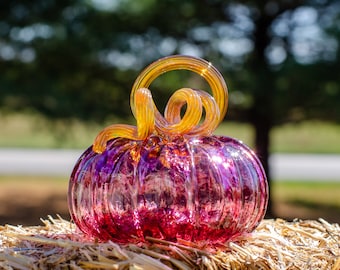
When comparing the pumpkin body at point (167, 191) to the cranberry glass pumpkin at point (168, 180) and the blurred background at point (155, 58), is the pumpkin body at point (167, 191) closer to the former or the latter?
the cranberry glass pumpkin at point (168, 180)

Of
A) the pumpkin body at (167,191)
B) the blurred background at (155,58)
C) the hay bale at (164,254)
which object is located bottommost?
the hay bale at (164,254)

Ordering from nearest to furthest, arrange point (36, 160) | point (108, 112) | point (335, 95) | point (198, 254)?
point (198, 254), point (335, 95), point (108, 112), point (36, 160)

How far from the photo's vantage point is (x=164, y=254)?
1.56 m

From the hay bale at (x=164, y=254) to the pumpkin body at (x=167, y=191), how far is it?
55 millimetres

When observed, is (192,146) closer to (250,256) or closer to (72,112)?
(250,256)

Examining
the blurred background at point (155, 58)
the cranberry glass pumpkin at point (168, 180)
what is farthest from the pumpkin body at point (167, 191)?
the blurred background at point (155, 58)

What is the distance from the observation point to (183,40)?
6.12 meters

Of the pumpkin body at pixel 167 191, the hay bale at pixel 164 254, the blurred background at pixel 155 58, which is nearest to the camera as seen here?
the hay bale at pixel 164 254

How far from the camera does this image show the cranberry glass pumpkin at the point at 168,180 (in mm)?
1653

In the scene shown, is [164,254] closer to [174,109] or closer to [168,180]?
[168,180]

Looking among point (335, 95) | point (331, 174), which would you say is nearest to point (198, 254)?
point (335, 95)

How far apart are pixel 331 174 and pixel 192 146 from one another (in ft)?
31.8

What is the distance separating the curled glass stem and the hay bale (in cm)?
30

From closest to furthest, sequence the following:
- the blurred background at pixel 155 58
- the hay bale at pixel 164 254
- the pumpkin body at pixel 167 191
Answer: the hay bale at pixel 164 254
the pumpkin body at pixel 167 191
the blurred background at pixel 155 58
